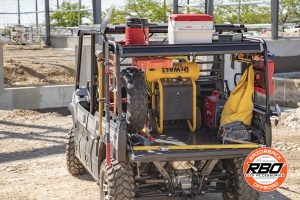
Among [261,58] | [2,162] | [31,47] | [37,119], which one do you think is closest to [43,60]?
[31,47]

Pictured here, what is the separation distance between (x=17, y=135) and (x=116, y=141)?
626 cm

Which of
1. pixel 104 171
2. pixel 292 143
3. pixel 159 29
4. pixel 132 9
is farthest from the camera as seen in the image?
pixel 132 9

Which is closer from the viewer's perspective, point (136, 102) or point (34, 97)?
point (136, 102)

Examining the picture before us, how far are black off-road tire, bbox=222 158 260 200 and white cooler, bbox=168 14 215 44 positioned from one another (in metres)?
1.27

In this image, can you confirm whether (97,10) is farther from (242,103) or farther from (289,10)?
(289,10)

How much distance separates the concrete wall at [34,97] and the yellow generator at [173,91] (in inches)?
314

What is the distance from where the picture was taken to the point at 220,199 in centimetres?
688

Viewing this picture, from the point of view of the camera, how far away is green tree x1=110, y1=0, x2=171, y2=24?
3528 centimetres

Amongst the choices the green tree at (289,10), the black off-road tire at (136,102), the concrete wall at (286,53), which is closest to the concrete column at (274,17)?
the concrete wall at (286,53)

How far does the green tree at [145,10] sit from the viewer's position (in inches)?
1389

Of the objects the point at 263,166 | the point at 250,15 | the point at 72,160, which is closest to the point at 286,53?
the point at 72,160

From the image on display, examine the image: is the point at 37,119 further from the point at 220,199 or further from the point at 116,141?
the point at 116,141

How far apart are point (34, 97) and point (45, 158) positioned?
484 cm

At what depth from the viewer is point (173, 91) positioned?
20.0ft
